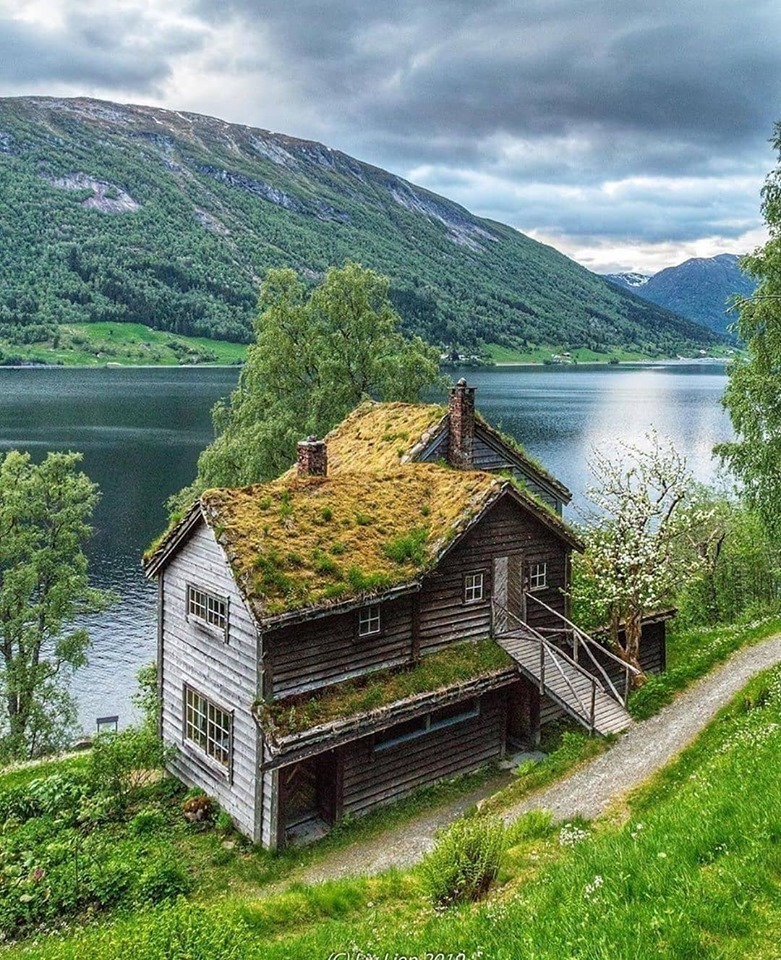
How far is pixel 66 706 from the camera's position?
3806 cm

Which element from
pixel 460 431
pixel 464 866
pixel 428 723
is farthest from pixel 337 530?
pixel 464 866

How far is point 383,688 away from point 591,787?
6.07m

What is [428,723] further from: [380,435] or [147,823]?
[380,435]

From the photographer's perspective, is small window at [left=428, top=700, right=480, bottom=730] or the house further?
small window at [left=428, top=700, right=480, bottom=730]

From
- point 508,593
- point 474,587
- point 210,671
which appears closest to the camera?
point 210,671

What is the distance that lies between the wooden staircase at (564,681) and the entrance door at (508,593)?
8 cm

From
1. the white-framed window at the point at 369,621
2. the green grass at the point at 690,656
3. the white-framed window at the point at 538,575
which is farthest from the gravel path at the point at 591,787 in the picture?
the white-framed window at the point at 538,575

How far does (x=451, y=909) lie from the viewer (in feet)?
35.4

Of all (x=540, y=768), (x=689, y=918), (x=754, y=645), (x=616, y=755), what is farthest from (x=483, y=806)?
(x=754, y=645)

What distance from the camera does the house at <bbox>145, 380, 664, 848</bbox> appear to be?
758 inches

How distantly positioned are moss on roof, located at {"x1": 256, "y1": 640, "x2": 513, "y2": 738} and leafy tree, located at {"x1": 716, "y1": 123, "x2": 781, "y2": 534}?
1400 cm

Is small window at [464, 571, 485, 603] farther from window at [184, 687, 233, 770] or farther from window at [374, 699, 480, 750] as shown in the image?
window at [184, 687, 233, 770]

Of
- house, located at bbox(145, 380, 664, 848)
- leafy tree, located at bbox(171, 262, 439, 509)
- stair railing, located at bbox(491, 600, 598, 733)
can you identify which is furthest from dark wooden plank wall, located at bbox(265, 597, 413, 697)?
leafy tree, located at bbox(171, 262, 439, 509)

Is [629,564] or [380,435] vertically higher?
[380,435]
